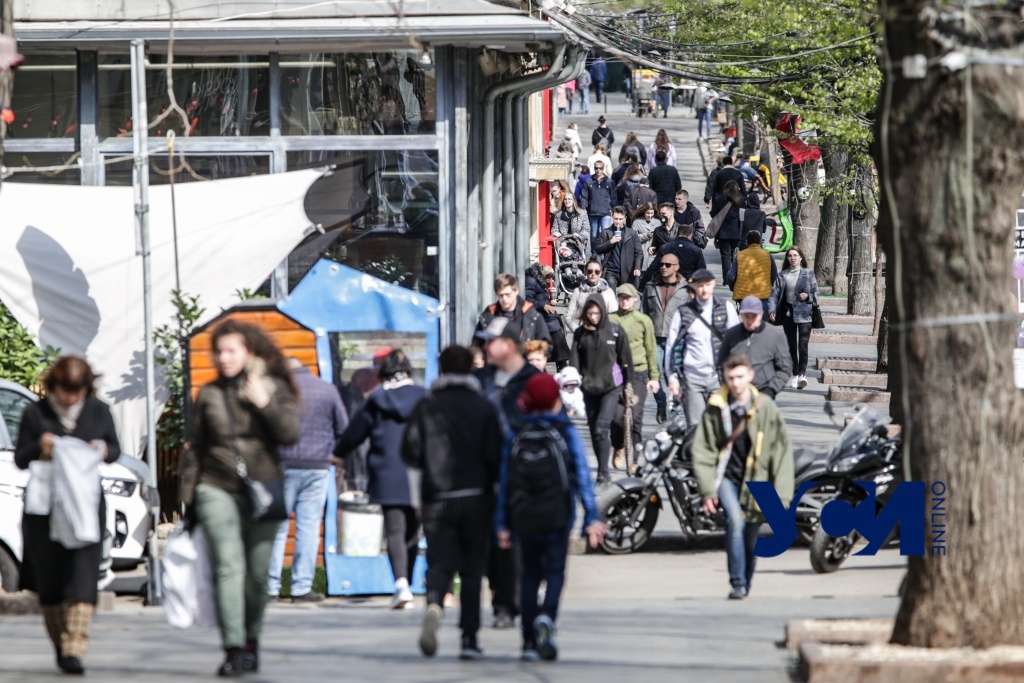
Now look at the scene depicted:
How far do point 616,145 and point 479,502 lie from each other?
132ft

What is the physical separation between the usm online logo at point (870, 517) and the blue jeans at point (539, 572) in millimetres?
1620

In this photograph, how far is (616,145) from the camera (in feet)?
156

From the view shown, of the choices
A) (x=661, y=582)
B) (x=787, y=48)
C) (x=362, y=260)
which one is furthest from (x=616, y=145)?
(x=661, y=582)

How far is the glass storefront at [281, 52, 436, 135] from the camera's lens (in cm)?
1515

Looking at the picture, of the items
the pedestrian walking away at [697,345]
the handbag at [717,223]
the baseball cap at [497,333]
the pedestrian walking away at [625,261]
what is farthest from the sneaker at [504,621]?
the handbag at [717,223]

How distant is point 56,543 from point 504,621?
8.60ft

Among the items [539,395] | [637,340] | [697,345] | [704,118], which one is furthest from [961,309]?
[704,118]

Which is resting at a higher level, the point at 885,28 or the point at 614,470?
the point at 885,28

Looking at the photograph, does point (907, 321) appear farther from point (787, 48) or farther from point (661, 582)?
point (787, 48)

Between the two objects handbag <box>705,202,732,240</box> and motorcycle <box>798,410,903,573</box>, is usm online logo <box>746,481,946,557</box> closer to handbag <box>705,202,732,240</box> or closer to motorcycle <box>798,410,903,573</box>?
motorcycle <box>798,410,903,573</box>

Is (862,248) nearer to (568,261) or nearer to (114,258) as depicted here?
(568,261)

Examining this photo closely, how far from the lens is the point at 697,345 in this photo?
1418 centimetres

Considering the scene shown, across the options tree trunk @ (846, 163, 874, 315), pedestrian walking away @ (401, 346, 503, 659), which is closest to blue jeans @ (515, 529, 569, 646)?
pedestrian walking away @ (401, 346, 503, 659)

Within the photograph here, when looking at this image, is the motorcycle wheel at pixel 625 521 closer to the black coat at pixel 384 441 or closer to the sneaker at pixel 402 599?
the sneaker at pixel 402 599
